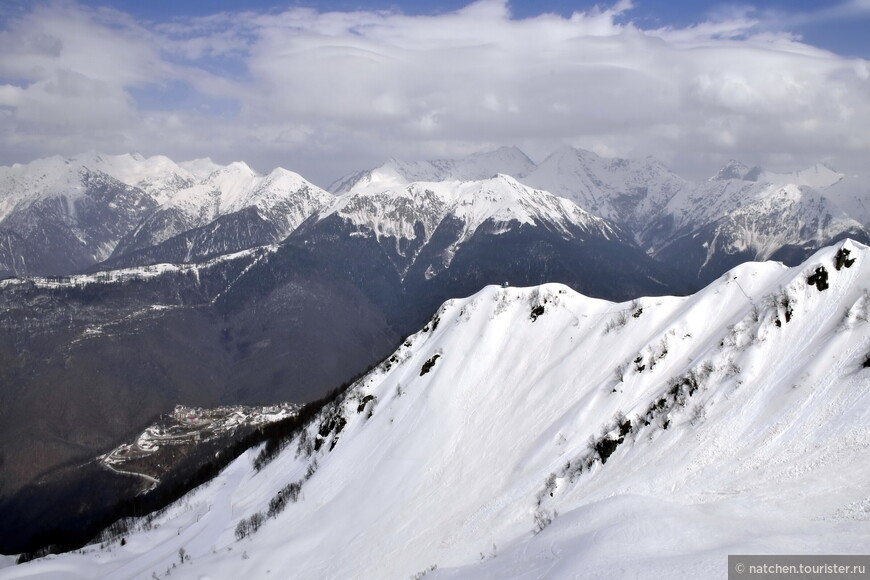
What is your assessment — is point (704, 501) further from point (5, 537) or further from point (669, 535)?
point (5, 537)

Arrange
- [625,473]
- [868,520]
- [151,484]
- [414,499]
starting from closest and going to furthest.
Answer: [868,520] → [625,473] → [414,499] → [151,484]

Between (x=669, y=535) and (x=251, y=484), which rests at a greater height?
(x=669, y=535)

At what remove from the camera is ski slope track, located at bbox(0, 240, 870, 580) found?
3003 centimetres

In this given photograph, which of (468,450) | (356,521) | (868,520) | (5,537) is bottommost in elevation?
(5,537)

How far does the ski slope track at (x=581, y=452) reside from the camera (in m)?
30.0

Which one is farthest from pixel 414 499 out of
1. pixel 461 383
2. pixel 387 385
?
pixel 387 385

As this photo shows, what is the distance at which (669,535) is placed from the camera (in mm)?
27422

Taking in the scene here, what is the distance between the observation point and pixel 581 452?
4853 centimetres

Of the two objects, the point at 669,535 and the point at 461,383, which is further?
the point at 461,383

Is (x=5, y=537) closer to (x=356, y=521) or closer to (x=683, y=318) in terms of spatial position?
(x=356, y=521)

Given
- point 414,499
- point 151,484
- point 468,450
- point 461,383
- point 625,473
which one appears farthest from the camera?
point 151,484

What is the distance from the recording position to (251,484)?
86.1m

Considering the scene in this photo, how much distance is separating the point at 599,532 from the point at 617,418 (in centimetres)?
2302

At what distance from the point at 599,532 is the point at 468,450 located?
29.8 meters
